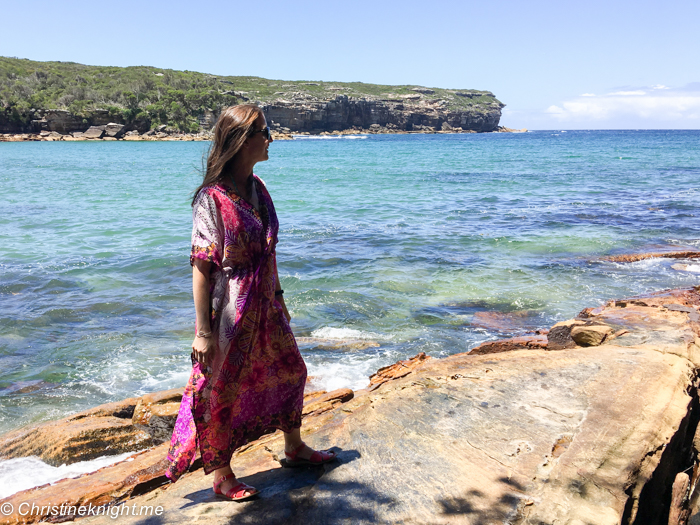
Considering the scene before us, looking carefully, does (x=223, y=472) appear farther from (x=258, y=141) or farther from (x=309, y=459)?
(x=258, y=141)

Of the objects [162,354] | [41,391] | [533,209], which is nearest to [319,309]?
[162,354]

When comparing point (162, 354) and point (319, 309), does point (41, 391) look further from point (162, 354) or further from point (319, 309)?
point (319, 309)

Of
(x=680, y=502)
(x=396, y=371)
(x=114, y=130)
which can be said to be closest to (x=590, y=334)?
(x=396, y=371)

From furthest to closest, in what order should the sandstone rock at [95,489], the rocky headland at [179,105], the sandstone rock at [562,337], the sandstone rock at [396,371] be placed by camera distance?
the rocky headland at [179,105]
the sandstone rock at [562,337]
the sandstone rock at [396,371]
the sandstone rock at [95,489]

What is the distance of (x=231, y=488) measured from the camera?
2543 mm

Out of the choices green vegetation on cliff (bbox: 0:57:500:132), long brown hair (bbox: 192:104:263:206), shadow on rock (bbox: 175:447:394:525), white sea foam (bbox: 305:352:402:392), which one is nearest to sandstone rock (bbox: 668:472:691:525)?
shadow on rock (bbox: 175:447:394:525)

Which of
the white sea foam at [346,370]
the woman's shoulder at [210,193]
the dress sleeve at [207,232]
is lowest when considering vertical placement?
the white sea foam at [346,370]

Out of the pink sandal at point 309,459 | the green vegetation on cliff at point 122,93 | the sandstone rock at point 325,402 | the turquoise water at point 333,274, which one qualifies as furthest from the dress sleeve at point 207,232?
the green vegetation on cliff at point 122,93

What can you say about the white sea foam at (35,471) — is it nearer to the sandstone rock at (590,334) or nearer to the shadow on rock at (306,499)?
the shadow on rock at (306,499)

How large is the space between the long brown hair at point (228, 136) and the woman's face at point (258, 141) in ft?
0.09

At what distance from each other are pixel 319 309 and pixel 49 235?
29.0 ft

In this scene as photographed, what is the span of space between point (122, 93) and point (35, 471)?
8330 cm

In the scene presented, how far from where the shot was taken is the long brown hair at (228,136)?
2525 millimetres

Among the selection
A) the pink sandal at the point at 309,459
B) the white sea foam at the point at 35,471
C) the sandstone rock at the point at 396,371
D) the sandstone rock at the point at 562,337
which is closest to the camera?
A: the pink sandal at the point at 309,459
